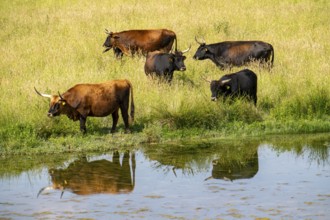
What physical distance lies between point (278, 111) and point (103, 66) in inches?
255

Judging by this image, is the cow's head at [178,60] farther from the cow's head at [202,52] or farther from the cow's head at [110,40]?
the cow's head at [110,40]

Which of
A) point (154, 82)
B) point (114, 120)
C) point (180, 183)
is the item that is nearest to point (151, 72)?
point (154, 82)

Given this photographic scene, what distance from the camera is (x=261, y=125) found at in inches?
557

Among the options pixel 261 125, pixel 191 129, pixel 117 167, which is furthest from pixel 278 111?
pixel 117 167

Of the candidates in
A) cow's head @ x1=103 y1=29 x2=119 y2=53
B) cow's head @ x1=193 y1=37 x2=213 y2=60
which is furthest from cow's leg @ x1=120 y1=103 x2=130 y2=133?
cow's head @ x1=103 y1=29 x2=119 y2=53

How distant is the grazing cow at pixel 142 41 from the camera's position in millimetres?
21047

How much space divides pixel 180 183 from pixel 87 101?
12.4ft

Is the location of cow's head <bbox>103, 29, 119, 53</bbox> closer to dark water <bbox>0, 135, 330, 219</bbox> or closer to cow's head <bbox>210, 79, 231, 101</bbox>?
cow's head <bbox>210, 79, 231, 101</bbox>

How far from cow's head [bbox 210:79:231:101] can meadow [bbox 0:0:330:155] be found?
0.27 m

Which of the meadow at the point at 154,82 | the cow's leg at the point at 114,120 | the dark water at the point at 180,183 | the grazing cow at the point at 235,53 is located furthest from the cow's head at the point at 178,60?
the dark water at the point at 180,183

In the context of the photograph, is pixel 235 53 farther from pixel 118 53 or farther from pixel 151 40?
pixel 118 53

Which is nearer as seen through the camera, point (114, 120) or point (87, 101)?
point (87, 101)

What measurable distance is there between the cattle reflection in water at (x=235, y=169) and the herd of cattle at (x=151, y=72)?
107 inches

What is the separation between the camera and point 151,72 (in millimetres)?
17969
